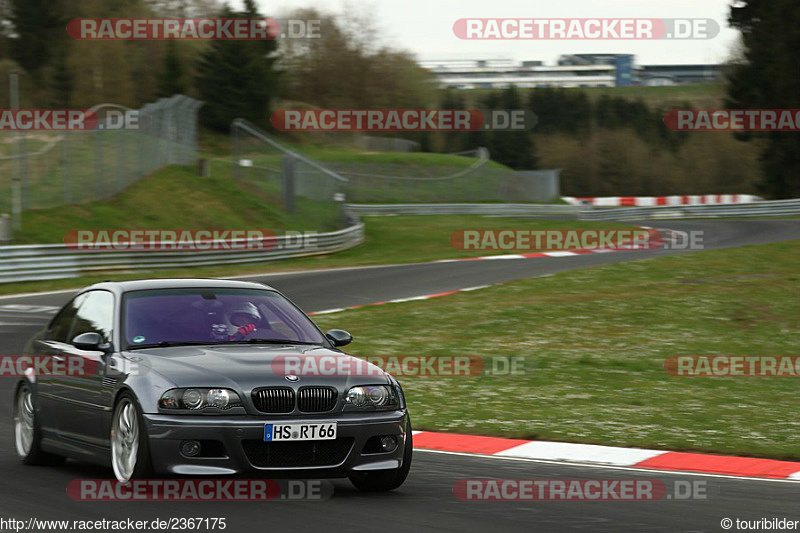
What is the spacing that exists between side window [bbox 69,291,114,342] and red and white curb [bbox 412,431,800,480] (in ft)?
9.87

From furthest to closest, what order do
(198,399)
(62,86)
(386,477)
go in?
1. (62,86)
2. (386,477)
3. (198,399)

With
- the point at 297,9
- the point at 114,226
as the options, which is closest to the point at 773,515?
the point at 114,226

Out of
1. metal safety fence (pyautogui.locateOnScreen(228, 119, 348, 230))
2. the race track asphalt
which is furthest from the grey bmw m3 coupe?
metal safety fence (pyautogui.locateOnScreen(228, 119, 348, 230))

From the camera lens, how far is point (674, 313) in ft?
62.2

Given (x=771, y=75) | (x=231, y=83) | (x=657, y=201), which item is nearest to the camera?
(x=657, y=201)

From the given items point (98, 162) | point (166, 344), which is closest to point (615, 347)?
point (166, 344)

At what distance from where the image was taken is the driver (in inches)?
293

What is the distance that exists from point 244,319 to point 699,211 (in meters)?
49.8

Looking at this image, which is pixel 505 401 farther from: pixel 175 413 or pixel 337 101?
pixel 337 101

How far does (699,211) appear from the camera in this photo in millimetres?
55000

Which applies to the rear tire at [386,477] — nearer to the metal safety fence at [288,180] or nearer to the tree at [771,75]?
the metal safety fence at [288,180]

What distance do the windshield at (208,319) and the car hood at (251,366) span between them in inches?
8.2

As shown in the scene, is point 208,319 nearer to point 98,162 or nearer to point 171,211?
point 98,162

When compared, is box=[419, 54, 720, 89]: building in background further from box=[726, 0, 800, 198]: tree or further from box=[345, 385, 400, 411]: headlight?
box=[345, 385, 400, 411]: headlight
